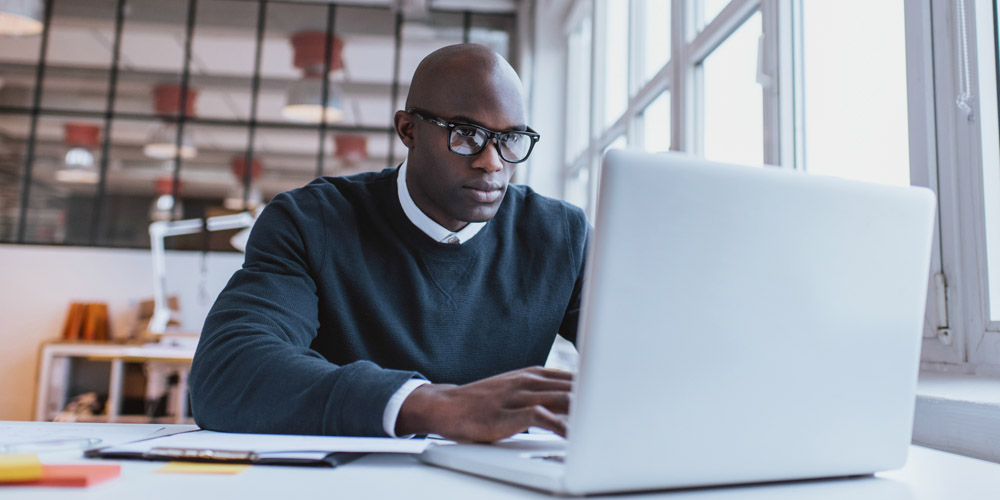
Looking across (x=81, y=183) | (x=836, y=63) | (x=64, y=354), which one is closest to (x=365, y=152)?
(x=81, y=183)

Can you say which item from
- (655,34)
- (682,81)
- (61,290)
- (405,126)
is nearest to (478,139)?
(405,126)

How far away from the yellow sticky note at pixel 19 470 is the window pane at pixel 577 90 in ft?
13.7

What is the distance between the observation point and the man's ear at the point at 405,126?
1.32 meters

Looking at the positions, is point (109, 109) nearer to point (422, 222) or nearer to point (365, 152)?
point (365, 152)

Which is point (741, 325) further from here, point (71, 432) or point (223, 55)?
point (223, 55)

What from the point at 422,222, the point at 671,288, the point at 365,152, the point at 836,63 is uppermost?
the point at 365,152

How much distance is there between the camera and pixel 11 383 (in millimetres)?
5211

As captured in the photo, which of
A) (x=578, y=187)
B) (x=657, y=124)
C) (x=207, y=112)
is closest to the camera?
(x=657, y=124)

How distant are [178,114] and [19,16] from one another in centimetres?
211

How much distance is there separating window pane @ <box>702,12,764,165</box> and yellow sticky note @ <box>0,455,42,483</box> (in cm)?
182

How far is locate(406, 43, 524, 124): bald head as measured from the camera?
3.94 ft

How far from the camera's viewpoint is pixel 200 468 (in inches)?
24.2

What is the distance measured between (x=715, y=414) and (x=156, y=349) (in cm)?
380

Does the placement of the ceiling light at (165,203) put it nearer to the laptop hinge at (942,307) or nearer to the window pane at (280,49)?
the window pane at (280,49)
